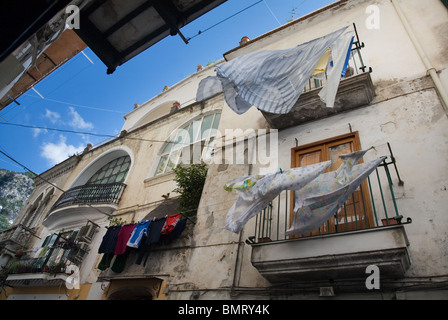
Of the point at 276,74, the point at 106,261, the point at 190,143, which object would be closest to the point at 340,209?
the point at 276,74

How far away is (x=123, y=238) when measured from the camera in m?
8.22

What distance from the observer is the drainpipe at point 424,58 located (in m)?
5.34

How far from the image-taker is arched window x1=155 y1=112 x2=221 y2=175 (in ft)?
35.3

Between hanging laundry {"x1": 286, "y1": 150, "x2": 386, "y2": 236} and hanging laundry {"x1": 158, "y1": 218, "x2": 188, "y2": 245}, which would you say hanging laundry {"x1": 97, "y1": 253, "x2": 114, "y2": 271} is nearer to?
hanging laundry {"x1": 158, "y1": 218, "x2": 188, "y2": 245}

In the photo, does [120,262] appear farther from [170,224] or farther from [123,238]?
[170,224]

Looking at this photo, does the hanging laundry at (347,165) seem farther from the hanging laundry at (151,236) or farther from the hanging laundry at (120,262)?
the hanging laundry at (120,262)

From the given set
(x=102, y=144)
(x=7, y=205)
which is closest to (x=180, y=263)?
(x=102, y=144)

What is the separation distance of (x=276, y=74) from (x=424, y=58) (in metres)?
3.47

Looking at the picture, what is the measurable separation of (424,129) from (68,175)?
16.9m

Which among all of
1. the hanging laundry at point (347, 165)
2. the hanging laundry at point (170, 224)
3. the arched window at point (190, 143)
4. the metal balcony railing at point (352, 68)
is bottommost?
the hanging laundry at point (347, 165)

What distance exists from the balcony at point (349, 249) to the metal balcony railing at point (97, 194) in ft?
26.2

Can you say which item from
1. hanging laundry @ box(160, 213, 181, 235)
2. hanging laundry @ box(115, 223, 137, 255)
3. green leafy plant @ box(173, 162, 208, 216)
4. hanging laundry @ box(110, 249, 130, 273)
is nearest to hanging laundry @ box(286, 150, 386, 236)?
hanging laundry @ box(160, 213, 181, 235)

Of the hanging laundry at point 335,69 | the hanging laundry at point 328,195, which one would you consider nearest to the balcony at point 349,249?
the hanging laundry at point 328,195
